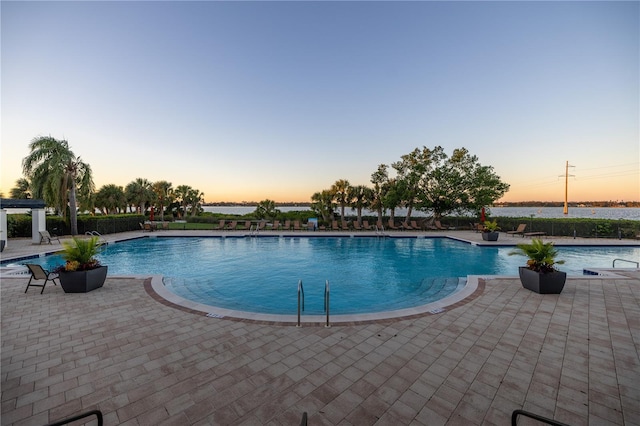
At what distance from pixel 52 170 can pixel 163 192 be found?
23196 mm

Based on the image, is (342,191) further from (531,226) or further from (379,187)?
(531,226)

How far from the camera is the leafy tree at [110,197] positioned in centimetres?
3769

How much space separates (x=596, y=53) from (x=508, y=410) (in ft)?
52.5

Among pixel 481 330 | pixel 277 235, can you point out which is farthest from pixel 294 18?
pixel 481 330

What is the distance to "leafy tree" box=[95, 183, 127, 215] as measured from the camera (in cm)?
3769

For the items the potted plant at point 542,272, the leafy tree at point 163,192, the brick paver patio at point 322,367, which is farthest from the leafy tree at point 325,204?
the leafy tree at point 163,192

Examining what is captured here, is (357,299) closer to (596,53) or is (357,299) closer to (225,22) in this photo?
(596,53)

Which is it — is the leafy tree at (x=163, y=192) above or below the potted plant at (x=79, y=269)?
above

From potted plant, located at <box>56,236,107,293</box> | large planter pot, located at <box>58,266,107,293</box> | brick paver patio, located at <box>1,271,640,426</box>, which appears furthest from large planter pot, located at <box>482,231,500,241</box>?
large planter pot, located at <box>58,266,107,293</box>

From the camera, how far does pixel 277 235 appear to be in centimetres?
1933

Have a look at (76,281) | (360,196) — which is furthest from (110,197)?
(76,281)

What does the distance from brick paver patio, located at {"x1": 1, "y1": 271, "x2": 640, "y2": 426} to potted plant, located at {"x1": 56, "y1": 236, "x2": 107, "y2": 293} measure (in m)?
0.93

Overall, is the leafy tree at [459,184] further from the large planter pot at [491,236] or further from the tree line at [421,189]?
the large planter pot at [491,236]

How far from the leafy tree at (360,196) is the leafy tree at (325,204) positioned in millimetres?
1892
